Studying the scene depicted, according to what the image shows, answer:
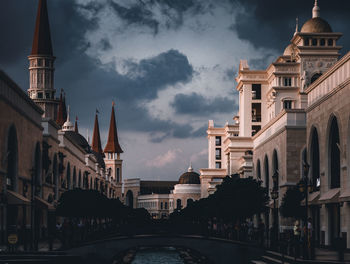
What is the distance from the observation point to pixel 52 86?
92.9 meters

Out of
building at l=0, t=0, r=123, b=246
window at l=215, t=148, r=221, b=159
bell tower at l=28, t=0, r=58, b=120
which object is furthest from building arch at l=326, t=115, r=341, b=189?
window at l=215, t=148, r=221, b=159

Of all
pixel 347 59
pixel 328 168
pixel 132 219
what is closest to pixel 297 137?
pixel 328 168

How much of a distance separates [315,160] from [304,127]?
6.49 metres

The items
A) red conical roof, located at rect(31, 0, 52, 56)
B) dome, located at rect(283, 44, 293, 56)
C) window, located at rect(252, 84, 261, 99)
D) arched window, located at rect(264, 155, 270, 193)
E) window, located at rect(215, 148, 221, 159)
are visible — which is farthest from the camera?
window, located at rect(215, 148, 221, 159)

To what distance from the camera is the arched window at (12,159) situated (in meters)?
48.6

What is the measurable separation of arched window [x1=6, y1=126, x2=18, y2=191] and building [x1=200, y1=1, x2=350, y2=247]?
1860 cm

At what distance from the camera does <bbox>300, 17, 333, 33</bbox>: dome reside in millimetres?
83812

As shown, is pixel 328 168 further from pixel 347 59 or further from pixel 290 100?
pixel 290 100

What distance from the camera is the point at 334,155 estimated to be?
4375 cm

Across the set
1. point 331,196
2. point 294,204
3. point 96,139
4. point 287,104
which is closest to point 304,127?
point 294,204

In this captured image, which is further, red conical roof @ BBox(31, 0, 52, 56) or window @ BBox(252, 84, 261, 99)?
window @ BBox(252, 84, 261, 99)

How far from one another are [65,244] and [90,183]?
7487cm

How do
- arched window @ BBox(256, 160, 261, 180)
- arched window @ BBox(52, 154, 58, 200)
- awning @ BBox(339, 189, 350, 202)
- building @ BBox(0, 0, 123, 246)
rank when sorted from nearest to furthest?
1. awning @ BBox(339, 189, 350, 202)
2. building @ BBox(0, 0, 123, 246)
3. arched window @ BBox(52, 154, 58, 200)
4. arched window @ BBox(256, 160, 261, 180)

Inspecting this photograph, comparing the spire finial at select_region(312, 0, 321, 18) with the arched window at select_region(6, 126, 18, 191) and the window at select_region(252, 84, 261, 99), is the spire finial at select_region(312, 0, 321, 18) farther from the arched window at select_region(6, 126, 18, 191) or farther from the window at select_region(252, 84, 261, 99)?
the arched window at select_region(6, 126, 18, 191)
